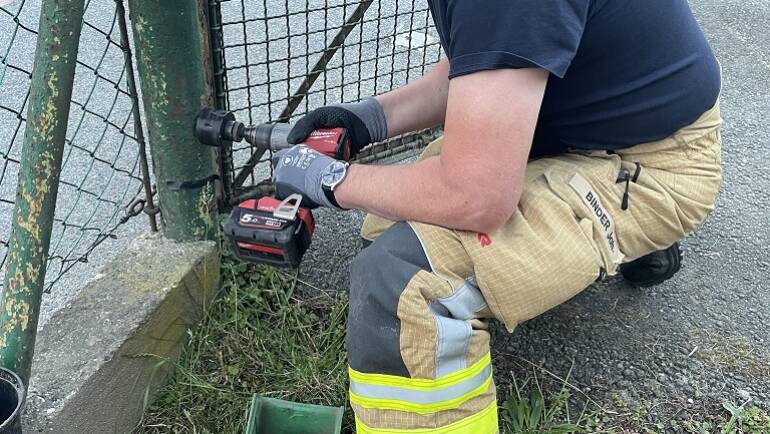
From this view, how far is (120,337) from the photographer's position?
2008 mm

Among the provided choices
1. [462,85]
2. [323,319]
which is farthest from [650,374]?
[462,85]

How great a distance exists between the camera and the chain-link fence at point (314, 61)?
8.43 feet

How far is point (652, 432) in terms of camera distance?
2049 millimetres

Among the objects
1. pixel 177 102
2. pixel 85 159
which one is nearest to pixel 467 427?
pixel 177 102

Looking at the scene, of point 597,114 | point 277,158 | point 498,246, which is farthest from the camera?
point 277,158

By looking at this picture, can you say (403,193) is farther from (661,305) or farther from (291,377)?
(661,305)

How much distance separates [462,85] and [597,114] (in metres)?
0.49

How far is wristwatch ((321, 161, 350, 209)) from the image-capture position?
1.85 m

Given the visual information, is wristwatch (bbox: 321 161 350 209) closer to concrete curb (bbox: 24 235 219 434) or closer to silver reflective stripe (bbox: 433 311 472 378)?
silver reflective stripe (bbox: 433 311 472 378)

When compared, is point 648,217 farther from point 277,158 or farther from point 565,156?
point 277,158

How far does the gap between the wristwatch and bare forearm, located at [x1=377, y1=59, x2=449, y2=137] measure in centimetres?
50

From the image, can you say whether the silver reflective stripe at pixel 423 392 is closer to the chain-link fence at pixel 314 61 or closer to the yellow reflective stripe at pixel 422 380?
the yellow reflective stripe at pixel 422 380

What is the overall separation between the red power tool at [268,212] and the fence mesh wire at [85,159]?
26 centimetres

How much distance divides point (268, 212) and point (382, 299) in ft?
1.42
